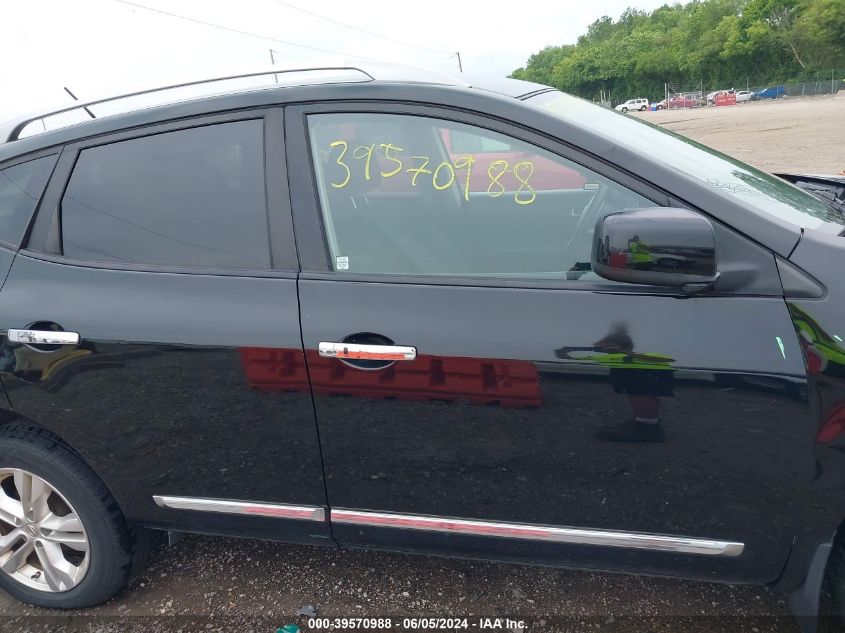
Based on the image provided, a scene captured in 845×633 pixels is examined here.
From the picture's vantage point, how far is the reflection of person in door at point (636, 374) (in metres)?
1.65

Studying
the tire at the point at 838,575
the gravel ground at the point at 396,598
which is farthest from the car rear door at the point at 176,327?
the tire at the point at 838,575

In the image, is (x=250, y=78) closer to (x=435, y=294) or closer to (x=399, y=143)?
(x=399, y=143)

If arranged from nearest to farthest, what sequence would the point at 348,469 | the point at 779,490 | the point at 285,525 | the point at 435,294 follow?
the point at 779,490, the point at 435,294, the point at 348,469, the point at 285,525

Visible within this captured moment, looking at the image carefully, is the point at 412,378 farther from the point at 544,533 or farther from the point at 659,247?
the point at 659,247

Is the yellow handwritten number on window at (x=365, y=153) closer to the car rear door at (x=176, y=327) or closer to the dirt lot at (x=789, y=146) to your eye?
the car rear door at (x=176, y=327)

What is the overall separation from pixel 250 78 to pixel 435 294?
1.05 m

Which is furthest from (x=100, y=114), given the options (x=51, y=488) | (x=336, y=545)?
(x=336, y=545)

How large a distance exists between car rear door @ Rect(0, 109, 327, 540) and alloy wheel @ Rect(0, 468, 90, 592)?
0.26 metres

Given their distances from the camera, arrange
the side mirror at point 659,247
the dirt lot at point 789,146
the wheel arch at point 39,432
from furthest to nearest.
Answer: the dirt lot at point 789,146 < the wheel arch at point 39,432 < the side mirror at point 659,247

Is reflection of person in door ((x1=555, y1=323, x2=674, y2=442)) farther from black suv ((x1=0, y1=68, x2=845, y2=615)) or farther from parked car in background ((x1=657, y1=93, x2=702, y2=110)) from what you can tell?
parked car in background ((x1=657, y1=93, x2=702, y2=110))

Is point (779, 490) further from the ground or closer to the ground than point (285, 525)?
further from the ground

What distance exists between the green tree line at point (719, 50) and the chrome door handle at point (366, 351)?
57.6 metres

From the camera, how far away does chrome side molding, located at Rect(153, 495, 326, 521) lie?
2010 mm

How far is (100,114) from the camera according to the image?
2156mm
